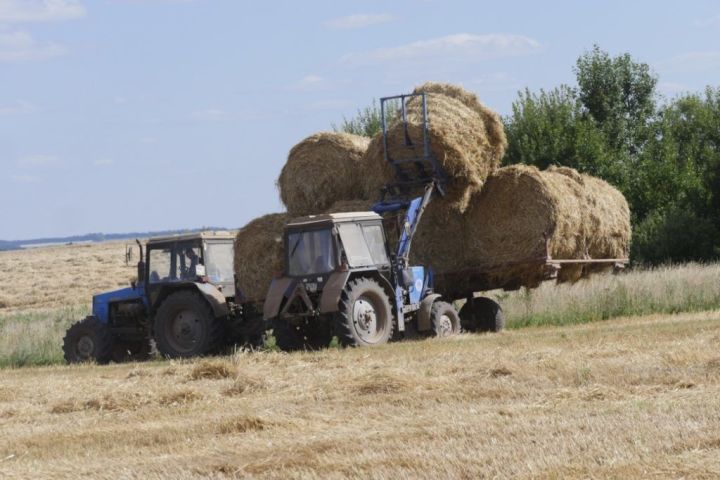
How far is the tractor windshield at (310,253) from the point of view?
1786cm

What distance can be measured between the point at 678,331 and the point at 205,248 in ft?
23.8

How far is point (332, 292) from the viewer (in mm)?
17328

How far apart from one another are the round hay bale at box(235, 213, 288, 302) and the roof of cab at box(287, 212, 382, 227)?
2.33 ft

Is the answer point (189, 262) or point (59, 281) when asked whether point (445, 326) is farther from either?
point (59, 281)

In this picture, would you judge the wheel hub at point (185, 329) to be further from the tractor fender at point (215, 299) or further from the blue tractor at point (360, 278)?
the blue tractor at point (360, 278)

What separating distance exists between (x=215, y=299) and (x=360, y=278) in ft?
7.76

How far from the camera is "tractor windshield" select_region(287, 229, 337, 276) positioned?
A: 1786 cm

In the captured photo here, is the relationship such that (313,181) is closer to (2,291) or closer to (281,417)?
(281,417)

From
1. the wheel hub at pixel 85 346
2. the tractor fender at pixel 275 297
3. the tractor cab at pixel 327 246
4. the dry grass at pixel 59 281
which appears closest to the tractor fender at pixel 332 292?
the tractor cab at pixel 327 246

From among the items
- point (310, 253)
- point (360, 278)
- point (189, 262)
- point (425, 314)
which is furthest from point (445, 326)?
point (189, 262)

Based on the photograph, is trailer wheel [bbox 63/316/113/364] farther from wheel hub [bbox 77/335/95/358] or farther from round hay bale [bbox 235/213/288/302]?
round hay bale [bbox 235/213/288/302]

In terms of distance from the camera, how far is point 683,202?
108 ft

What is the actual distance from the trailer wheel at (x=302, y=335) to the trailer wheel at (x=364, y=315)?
0.90 metres

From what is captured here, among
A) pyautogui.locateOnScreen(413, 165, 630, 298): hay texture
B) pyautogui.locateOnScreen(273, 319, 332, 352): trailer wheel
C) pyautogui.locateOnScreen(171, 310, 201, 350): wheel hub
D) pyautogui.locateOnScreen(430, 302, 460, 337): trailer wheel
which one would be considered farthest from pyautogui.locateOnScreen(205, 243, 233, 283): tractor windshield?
pyautogui.locateOnScreen(430, 302, 460, 337): trailer wheel
